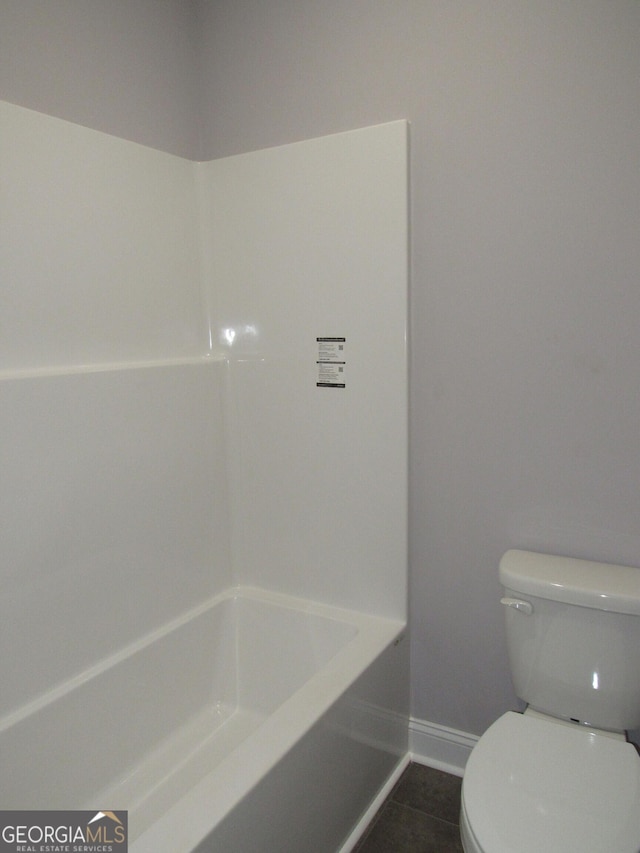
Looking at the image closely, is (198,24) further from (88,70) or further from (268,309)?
(268,309)

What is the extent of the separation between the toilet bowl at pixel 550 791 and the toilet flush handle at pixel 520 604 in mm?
266

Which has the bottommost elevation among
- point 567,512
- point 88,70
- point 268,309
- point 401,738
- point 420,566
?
point 401,738

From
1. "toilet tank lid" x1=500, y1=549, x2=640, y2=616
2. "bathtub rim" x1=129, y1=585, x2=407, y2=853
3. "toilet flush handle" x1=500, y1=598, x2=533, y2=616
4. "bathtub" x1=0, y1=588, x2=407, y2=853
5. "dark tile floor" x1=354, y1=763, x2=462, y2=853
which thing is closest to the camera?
"bathtub rim" x1=129, y1=585, x2=407, y2=853

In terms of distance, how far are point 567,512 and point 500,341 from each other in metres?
0.53

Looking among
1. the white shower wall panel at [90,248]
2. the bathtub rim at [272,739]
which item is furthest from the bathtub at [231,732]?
the white shower wall panel at [90,248]

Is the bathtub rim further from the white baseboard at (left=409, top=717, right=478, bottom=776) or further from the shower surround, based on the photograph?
the white baseboard at (left=409, top=717, right=478, bottom=776)

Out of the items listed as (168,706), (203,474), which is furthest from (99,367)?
(168,706)

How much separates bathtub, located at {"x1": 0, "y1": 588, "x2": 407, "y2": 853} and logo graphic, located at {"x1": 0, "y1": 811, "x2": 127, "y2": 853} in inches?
2.5

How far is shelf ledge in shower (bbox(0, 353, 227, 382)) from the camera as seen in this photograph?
4.96 ft

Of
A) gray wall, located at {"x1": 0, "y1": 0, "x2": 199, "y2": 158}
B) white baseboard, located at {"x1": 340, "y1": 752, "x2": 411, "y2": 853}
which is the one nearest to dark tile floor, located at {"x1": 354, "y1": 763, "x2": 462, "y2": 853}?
white baseboard, located at {"x1": 340, "y1": 752, "x2": 411, "y2": 853}

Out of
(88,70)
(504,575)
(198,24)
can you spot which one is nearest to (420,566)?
(504,575)

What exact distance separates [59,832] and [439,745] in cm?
119

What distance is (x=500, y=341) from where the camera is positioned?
169 centimetres

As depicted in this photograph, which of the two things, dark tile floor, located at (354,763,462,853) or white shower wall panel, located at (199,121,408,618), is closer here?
dark tile floor, located at (354,763,462,853)
